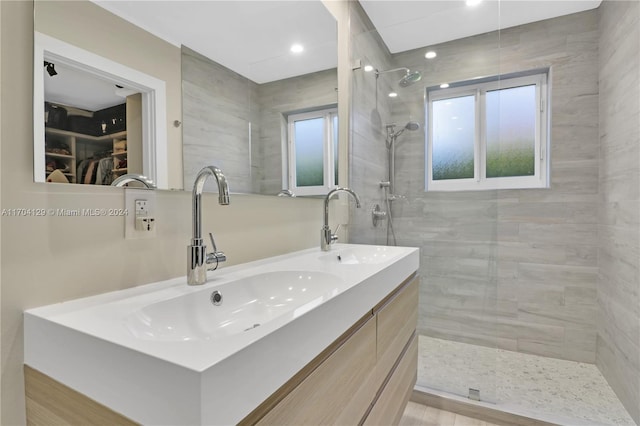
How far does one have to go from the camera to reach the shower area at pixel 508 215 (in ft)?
6.58

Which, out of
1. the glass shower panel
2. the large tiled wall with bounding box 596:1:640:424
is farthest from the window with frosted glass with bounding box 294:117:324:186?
the large tiled wall with bounding box 596:1:640:424

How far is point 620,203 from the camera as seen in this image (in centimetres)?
186

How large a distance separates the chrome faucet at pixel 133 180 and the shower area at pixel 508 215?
132 cm

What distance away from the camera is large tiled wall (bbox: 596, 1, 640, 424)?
168cm

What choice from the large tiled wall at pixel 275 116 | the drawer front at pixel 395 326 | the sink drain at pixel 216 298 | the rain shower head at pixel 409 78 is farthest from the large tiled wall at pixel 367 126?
the sink drain at pixel 216 298

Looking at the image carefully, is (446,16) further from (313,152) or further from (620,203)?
(620,203)

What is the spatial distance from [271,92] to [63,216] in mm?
902

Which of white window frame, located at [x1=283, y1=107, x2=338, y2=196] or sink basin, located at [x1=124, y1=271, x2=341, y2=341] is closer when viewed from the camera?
sink basin, located at [x1=124, y1=271, x2=341, y2=341]

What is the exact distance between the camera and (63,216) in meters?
0.66

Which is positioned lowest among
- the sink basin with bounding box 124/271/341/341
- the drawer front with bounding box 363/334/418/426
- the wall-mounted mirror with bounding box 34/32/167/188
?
the drawer front with bounding box 363/334/418/426

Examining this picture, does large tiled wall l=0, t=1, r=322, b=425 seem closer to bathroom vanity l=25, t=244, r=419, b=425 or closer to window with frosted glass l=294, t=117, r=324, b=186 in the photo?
bathroom vanity l=25, t=244, r=419, b=425

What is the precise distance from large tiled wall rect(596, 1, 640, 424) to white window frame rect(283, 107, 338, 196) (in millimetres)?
1546

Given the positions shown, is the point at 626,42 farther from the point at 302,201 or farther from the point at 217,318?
the point at 217,318

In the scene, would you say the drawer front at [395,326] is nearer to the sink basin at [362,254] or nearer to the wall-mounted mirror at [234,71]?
the sink basin at [362,254]
